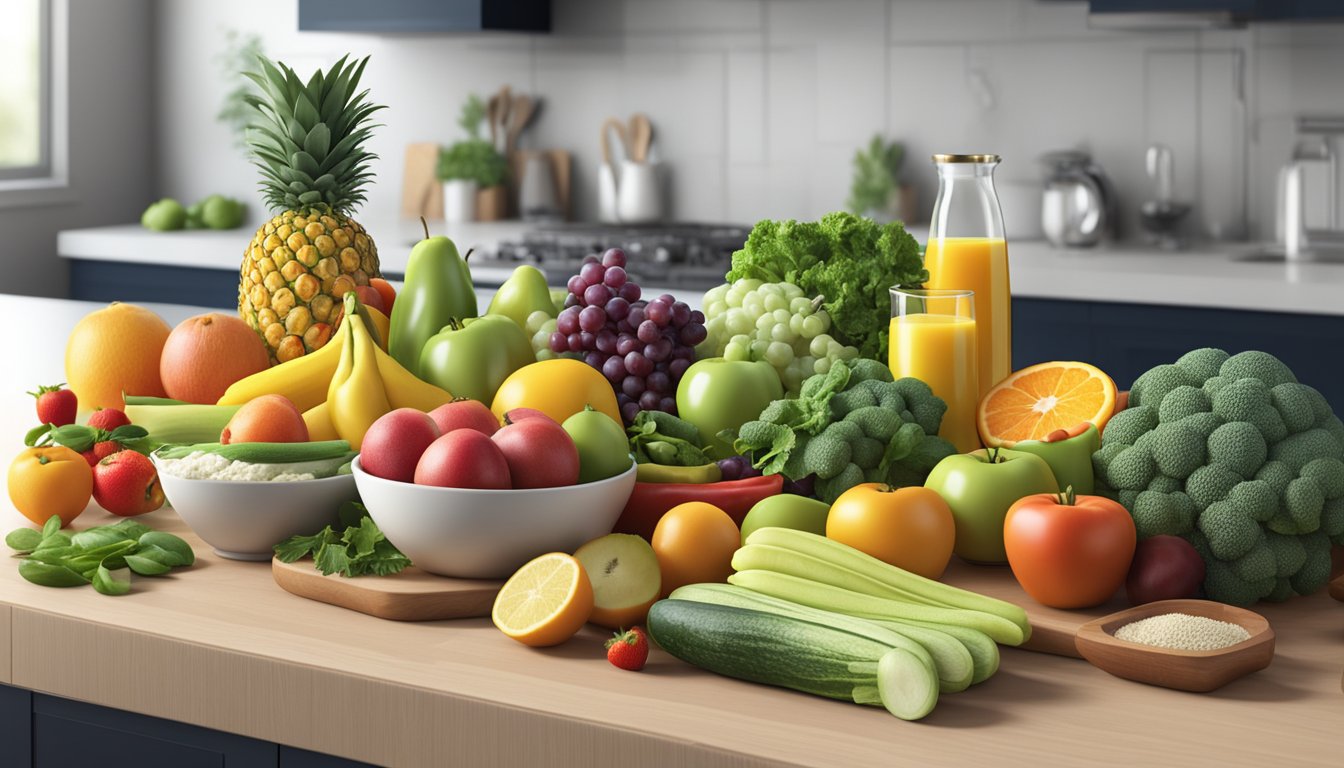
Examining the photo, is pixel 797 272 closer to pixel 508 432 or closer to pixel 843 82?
pixel 508 432

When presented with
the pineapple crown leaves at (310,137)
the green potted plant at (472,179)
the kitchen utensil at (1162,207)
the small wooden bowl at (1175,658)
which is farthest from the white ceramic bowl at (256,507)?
the green potted plant at (472,179)

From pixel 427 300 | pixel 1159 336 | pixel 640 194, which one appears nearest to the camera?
pixel 427 300

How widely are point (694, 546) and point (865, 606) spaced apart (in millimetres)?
157

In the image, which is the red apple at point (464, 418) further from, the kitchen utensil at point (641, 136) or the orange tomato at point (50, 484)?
the kitchen utensil at point (641, 136)

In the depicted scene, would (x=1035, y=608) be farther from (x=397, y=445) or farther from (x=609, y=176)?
(x=609, y=176)

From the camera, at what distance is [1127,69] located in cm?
384

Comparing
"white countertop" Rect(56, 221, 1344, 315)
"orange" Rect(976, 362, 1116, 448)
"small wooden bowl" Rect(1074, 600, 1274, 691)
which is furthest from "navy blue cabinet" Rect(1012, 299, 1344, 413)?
"small wooden bowl" Rect(1074, 600, 1274, 691)

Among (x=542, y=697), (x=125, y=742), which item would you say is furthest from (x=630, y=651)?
(x=125, y=742)

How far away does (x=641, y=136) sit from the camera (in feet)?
14.8

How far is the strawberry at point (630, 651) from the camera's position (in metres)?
0.95

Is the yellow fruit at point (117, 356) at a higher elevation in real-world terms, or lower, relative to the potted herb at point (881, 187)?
lower

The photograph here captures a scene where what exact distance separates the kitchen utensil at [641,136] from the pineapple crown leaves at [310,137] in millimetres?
2952

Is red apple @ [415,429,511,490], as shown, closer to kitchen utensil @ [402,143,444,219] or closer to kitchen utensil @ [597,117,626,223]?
kitchen utensil @ [597,117,626,223]

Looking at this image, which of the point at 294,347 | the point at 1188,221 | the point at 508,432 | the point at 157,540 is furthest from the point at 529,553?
the point at 1188,221
